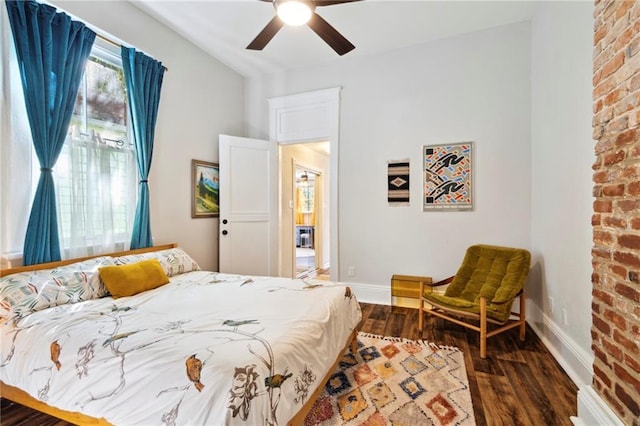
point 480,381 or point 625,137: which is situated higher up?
point 625,137

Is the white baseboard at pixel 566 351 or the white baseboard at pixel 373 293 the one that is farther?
the white baseboard at pixel 373 293

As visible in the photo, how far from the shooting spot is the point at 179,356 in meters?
1.19

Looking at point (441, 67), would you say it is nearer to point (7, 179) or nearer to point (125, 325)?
point (125, 325)

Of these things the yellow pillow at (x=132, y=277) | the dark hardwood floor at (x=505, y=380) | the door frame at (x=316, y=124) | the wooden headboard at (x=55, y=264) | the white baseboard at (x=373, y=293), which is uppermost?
the door frame at (x=316, y=124)

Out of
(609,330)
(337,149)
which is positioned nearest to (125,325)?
(609,330)

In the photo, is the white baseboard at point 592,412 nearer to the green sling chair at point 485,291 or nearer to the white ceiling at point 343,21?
the green sling chair at point 485,291

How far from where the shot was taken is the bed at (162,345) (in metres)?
1.10

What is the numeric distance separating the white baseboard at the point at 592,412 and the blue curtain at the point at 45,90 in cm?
343

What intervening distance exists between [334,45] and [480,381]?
2.79 meters

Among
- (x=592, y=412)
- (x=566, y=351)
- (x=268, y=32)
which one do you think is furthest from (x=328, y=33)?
(x=566, y=351)

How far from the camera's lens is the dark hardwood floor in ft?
5.42

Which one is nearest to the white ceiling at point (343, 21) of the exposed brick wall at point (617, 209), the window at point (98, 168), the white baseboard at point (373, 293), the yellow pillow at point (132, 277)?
the window at point (98, 168)

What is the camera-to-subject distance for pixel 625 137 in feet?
4.15

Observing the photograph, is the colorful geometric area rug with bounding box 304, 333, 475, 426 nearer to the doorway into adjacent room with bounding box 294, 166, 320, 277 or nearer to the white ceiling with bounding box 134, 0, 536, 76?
the white ceiling with bounding box 134, 0, 536, 76
